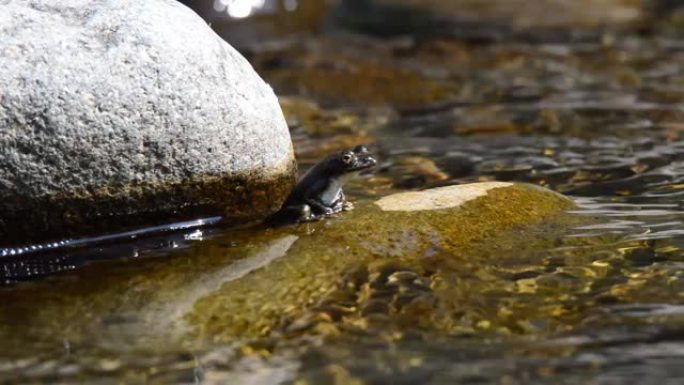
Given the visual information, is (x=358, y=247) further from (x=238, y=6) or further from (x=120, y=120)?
(x=238, y=6)

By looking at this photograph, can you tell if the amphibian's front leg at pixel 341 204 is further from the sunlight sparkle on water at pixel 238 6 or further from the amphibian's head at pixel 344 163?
the sunlight sparkle on water at pixel 238 6

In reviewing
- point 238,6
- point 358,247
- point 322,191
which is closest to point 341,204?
point 322,191

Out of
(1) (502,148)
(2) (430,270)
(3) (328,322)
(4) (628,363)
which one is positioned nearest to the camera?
(4) (628,363)

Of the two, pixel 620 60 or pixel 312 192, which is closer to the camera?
pixel 312 192

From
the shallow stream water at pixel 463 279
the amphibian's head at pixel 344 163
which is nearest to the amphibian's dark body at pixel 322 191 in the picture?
the amphibian's head at pixel 344 163

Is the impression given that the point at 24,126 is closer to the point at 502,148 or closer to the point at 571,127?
the point at 502,148

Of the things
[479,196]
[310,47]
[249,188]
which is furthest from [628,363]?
[310,47]

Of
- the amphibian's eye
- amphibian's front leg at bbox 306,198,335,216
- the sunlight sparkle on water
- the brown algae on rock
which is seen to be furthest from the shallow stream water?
the sunlight sparkle on water
